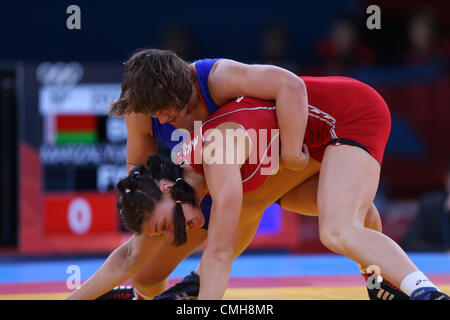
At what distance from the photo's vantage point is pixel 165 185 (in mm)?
2645

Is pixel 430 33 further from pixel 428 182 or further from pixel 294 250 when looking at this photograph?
pixel 294 250

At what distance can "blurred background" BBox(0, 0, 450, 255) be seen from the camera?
18.4 feet

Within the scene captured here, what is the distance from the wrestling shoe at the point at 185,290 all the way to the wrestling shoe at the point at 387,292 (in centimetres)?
84

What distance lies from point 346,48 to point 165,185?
557 cm

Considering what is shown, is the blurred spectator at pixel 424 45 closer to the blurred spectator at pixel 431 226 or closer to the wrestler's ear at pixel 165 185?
the blurred spectator at pixel 431 226

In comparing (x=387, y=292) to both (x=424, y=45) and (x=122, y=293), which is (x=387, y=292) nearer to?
(x=122, y=293)

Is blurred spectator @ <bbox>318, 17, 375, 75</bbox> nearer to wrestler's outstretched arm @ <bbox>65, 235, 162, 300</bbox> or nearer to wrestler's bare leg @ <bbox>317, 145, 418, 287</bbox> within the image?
wrestler's bare leg @ <bbox>317, 145, 418, 287</bbox>

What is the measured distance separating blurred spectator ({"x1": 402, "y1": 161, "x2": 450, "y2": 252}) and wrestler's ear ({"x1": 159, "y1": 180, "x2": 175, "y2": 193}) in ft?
10.8

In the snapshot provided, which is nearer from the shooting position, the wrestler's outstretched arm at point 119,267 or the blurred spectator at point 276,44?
the wrestler's outstretched arm at point 119,267

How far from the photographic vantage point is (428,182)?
6.97 metres

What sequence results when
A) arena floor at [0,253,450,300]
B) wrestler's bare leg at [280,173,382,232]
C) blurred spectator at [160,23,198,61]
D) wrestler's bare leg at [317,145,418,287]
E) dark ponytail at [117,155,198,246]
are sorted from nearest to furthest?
wrestler's bare leg at [317,145,418,287]
dark ponytail at [117,155,198,246]
wrestler's bare leg at [280,173,382,232]
arena floor at [0,253,450,300]
blurred spectator at [160,23,198,61]

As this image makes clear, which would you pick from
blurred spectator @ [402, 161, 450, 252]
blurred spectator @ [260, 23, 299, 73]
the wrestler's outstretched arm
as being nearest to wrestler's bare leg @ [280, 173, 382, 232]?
the wrestler's outstretched arm

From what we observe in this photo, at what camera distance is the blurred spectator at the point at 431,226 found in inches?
209

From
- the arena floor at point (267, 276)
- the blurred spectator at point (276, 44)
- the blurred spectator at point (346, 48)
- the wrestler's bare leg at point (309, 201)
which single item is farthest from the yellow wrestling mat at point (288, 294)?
the blurred spectator at point (276, 44)
